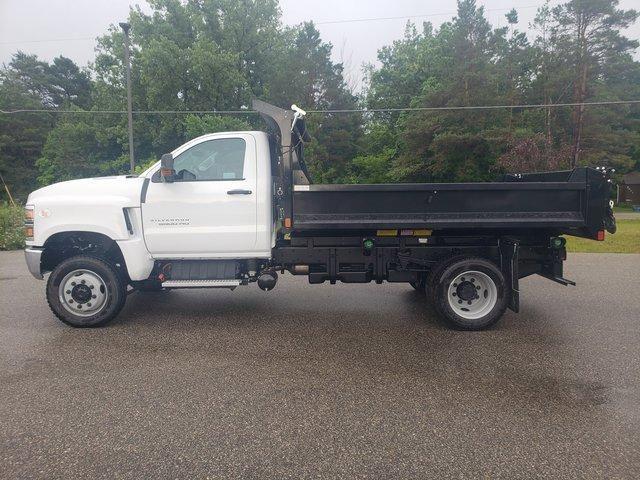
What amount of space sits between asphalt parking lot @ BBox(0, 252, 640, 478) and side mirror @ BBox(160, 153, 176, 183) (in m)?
1.80

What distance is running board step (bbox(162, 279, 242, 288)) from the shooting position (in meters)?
5.67

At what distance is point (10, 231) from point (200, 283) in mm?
11278

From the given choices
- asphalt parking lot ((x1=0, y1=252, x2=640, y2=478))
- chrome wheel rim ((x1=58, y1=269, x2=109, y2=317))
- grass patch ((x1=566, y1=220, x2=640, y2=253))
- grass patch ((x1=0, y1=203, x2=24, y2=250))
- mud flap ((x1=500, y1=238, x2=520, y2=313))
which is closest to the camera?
asphalt parking lot ((x1=0, y1=252, x2=640, y2=478))

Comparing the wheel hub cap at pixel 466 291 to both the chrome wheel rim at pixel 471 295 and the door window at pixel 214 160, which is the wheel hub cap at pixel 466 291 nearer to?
the chrome wheel rim at pixel 471 295

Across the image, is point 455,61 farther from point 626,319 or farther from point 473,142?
point 626,319

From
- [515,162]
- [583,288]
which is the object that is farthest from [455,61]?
[583,288]

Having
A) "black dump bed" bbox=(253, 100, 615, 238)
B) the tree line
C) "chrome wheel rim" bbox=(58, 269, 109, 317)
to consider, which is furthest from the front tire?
the tree line

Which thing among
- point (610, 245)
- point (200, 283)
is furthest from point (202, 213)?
point (610, 245)

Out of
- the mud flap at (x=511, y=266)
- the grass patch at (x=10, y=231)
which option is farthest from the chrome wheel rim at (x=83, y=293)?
the grass patch at (x=10, y=231)

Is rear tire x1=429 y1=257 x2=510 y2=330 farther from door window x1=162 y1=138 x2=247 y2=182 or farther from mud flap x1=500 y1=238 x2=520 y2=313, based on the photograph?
door window x1=162 y1=138 x2=247 y2=182

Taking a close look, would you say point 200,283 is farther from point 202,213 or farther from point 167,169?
point 167,169

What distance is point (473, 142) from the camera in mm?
32719

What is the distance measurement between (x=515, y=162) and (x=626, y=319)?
2450 centimetres

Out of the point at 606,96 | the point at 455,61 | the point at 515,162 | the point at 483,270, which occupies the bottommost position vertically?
the point at 483,270
